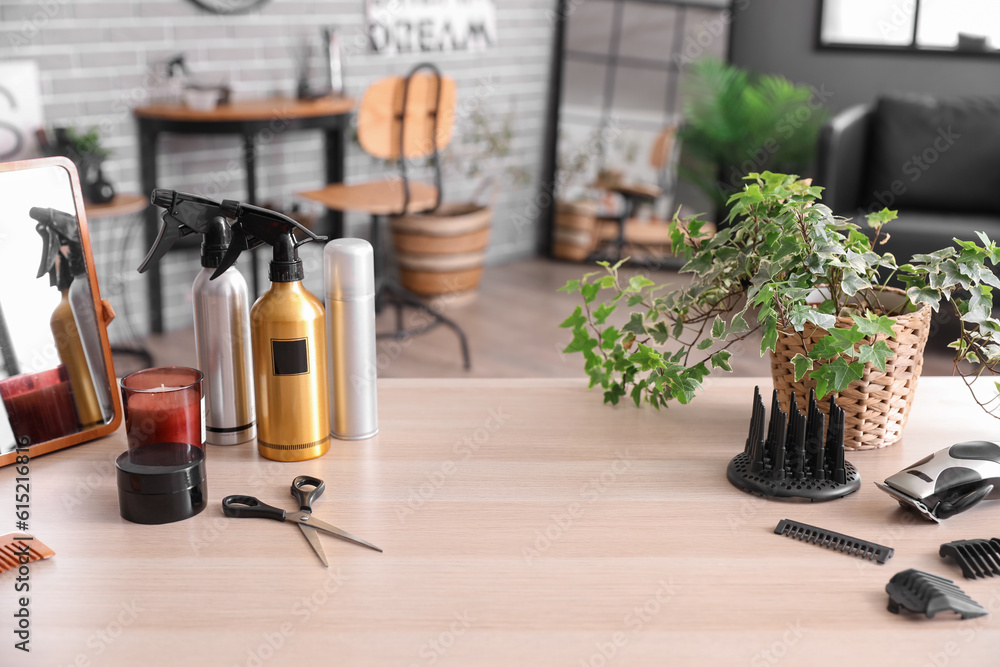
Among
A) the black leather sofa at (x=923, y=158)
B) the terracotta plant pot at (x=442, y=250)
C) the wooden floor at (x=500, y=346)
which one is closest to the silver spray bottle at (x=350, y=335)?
the wooden floor at (x=500, y=346)

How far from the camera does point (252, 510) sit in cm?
93

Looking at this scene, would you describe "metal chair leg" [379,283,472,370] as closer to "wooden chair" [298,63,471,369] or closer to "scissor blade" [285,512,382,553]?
"wooden chair" [298,63,471,369]

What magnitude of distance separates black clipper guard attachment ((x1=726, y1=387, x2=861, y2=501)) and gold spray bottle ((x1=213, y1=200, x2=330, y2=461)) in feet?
1.53

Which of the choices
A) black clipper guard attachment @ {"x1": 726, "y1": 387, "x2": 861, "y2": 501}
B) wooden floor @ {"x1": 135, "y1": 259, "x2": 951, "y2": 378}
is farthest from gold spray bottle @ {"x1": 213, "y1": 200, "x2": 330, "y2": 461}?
wooden floor @ {"x1": 135, "y1": 259, "x2": 951, "y2": 378}

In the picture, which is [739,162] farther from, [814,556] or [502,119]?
[814,556]

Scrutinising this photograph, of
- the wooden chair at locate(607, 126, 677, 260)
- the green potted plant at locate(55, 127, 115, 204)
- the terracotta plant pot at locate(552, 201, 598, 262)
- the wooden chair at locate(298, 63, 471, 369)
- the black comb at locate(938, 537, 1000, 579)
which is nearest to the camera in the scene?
the black comb at locate(938, 537, 1000, 579)

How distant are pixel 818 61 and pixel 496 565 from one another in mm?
4024

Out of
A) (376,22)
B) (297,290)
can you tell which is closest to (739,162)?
(376,22)

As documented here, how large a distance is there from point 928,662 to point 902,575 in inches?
3.9

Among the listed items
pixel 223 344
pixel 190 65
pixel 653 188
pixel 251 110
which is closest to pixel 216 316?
pixel 223 344

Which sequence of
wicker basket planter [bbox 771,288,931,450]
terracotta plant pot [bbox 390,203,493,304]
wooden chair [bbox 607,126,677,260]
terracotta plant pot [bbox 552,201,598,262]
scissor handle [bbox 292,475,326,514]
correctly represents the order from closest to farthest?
scissor handle [bbox 292,475,326,514] → wicker basket planter [bbox 771,288,931,450] → terracotta plant pot [bbox 390,203,493,304] → wooden chair [bbox 607,126,677,260] → terracotta plant pot [bbox 552,201,598,262]

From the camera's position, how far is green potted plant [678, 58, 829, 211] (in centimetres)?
408

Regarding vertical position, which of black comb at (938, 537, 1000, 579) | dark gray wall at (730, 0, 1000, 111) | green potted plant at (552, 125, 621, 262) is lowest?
green potted plant at (552, 125, 621, 262)

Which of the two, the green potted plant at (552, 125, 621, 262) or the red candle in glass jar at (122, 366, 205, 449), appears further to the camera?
the green potted plant at (552, 125, 621, 262)
